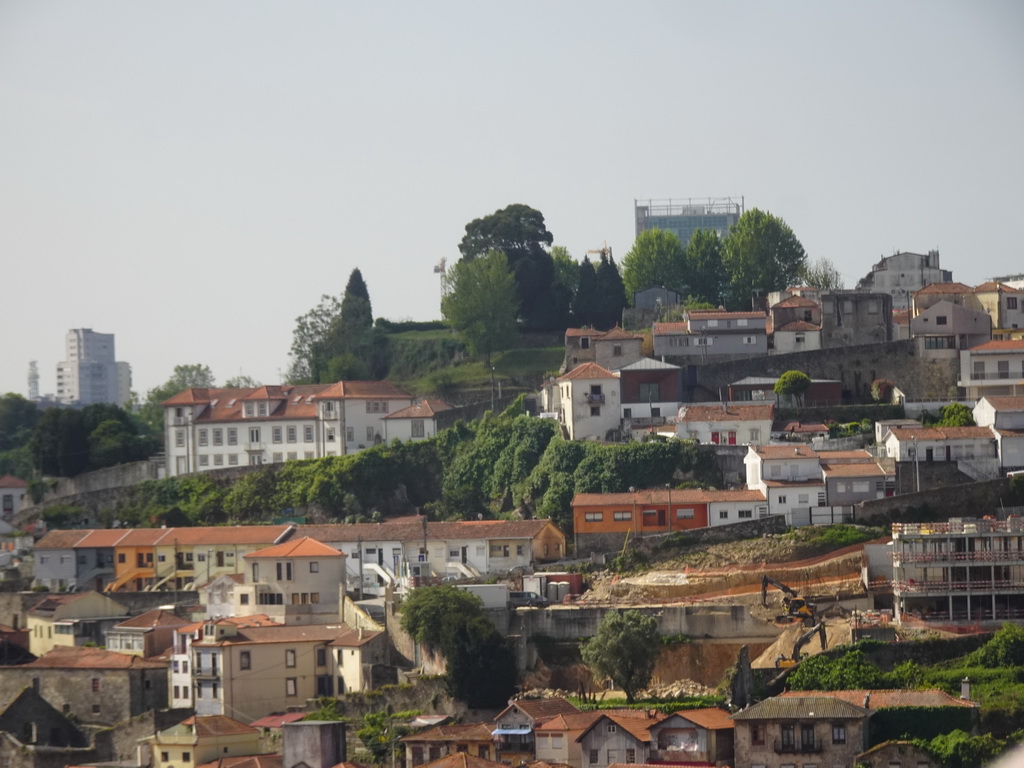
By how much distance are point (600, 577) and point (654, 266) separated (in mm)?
34388

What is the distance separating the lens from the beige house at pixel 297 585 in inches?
2434

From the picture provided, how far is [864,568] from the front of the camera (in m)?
57.8

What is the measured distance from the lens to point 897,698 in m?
49.2

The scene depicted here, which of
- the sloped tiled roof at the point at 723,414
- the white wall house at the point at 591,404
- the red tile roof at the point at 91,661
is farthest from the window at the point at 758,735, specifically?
the white wall house at the point at 591,404

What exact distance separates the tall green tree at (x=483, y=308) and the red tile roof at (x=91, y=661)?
27558 millimetres

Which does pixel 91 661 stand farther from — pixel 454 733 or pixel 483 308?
pixel 483 308

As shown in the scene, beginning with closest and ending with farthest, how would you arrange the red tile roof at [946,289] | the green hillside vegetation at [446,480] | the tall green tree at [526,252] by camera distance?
the green hillside vegetation at [446,480]
the red tile roof at [946,289]
the tall green tree at [526,252]

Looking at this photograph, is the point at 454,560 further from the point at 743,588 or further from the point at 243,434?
the point at 243,434

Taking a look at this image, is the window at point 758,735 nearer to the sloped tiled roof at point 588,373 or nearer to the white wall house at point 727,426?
the white wall house at point 727,426

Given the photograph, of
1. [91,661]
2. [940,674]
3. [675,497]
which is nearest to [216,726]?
[91,661]

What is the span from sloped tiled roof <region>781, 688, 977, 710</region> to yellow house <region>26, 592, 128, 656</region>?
24445 mm

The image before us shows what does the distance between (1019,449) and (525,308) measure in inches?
1214

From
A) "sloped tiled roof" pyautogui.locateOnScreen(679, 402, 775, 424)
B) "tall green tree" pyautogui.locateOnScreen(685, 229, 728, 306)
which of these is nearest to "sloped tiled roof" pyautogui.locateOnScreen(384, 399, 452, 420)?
"sloped tiled roof" pyautogui.locateOnScreen(679, 402, 775, 424)

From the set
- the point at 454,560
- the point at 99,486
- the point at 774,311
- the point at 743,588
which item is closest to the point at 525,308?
the point at 774,311
